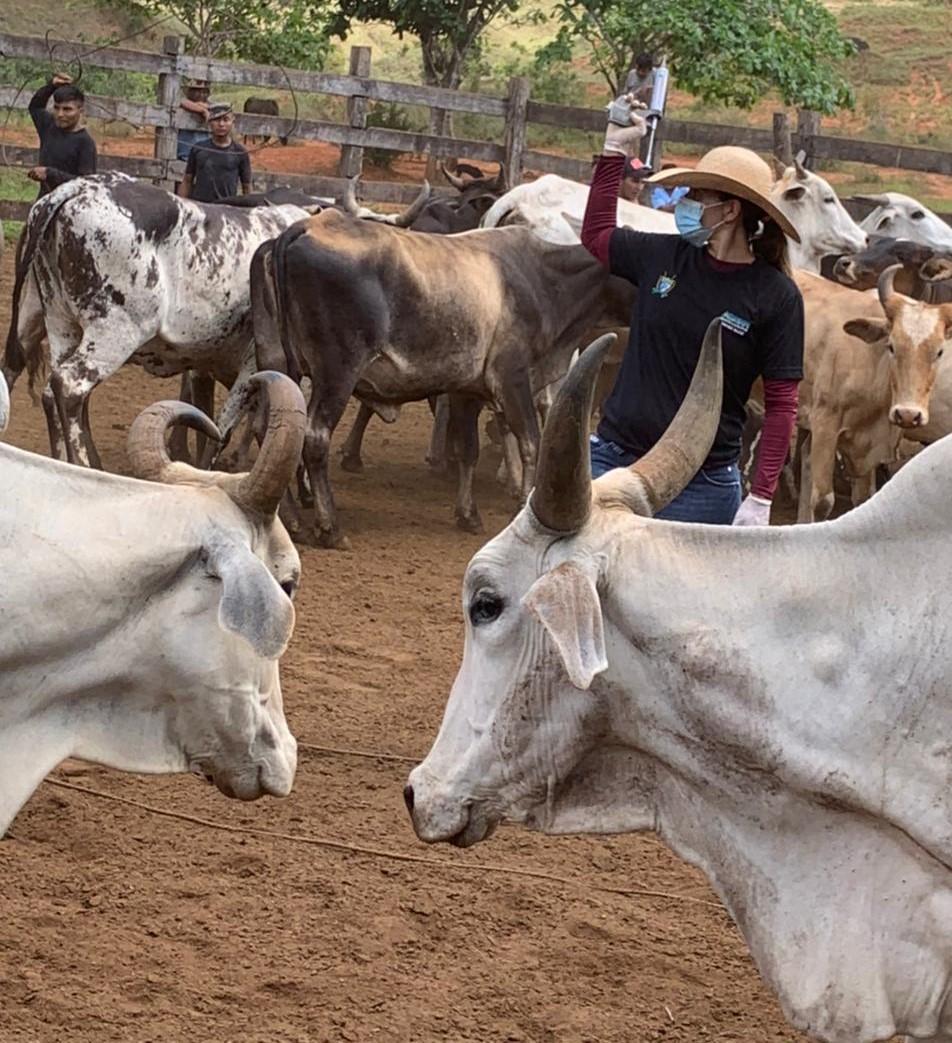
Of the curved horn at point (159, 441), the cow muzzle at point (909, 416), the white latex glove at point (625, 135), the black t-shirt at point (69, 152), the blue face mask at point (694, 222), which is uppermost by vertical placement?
the white latex glove at point (625, 135)

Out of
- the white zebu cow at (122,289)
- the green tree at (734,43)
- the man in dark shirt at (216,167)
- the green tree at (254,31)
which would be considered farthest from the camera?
the green tree at (254,31)

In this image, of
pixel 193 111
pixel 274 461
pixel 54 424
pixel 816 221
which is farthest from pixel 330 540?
pixel 193 111

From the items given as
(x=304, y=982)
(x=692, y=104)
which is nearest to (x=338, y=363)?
(x=304, y=982)

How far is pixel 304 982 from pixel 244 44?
2478cm

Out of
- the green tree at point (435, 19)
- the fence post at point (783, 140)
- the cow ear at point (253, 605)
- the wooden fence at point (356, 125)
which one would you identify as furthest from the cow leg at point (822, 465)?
the green tree at point (435, 19)

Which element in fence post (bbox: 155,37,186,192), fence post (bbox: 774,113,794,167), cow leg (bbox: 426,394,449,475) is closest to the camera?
cow leg (bbox: 426,394,449,475)

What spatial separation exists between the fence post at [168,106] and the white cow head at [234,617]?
1148 cm

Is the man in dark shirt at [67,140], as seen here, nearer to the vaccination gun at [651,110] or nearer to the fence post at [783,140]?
the vaccination gun at [651,110]

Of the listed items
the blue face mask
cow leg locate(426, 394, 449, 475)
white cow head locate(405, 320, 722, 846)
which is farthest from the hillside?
white cow head locate(405, 320, 722, 846)

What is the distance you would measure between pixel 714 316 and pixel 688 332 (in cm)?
10

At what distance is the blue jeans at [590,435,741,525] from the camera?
17.3 ft

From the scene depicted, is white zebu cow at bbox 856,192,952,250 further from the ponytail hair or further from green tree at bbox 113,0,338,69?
green tree at bbox 113,0,338,69

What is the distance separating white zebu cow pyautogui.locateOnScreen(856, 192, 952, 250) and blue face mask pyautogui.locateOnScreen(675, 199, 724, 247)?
27.8ft

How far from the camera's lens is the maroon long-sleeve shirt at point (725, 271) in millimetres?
5328
